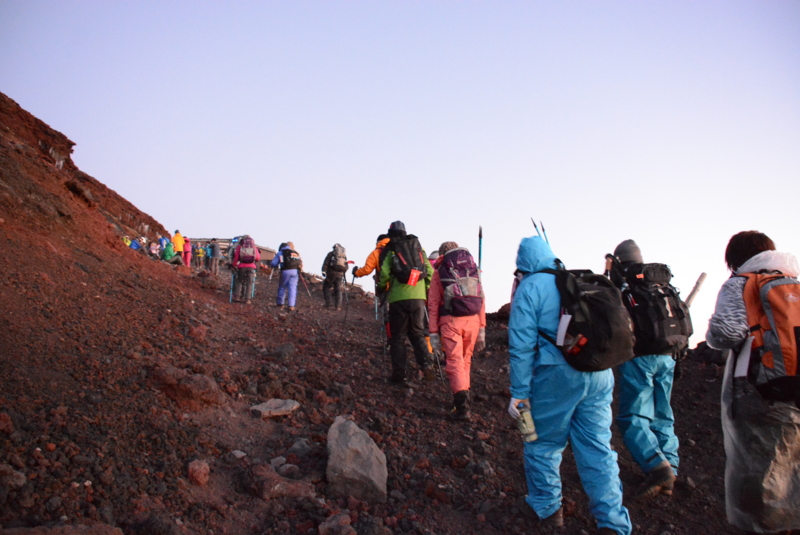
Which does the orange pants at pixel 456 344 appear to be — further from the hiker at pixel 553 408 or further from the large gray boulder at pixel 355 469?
the hiker at pixel 553 408

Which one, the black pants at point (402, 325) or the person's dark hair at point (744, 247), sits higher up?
the person's dark hair at point (744, 247)

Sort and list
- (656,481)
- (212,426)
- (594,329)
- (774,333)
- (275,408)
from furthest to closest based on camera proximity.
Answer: (275,408)
(212,426)
(656,481)
(594,329)
(774,333)

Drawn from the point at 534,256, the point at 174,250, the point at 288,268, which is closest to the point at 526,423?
the point at 534,256

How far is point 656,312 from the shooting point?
4172 millimetres

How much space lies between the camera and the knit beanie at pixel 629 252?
4598 millimetres

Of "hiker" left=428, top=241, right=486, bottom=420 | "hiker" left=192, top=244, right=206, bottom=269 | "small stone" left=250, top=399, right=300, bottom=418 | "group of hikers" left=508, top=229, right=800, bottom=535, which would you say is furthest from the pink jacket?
"hiker" left=192, top=244, right=206, bottom=269

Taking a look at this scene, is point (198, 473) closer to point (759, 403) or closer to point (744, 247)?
point (759, 403)

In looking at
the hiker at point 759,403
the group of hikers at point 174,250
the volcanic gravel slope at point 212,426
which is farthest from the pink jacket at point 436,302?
the group of hikers at point 174,250

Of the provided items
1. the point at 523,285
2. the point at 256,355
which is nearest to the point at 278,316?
the point at 256,355

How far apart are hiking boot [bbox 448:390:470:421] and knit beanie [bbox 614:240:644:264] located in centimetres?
212

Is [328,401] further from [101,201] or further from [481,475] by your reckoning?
[101,201]

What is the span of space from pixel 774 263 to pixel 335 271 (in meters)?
11.4

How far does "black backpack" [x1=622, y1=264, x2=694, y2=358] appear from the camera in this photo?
4117 millimetres

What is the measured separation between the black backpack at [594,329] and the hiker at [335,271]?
1057 centimetres
